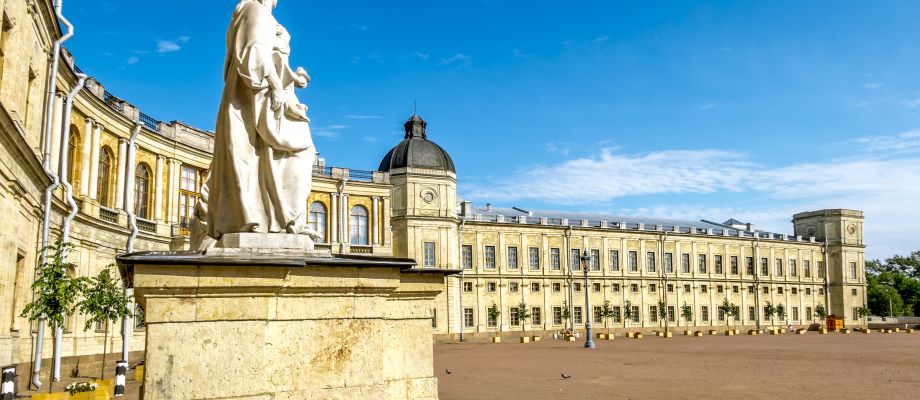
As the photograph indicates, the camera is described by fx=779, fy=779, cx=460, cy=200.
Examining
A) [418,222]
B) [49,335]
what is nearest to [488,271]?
[418,222]

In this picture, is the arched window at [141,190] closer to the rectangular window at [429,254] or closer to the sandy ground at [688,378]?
the sandy ground at [688,378]

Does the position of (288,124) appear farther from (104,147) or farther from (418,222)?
(418,222)

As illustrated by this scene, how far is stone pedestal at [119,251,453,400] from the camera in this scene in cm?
476

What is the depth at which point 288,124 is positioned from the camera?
578 centimetres

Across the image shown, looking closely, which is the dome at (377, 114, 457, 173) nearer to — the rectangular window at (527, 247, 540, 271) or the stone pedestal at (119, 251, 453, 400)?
the rectangular window at (527, 247, 540, 271)

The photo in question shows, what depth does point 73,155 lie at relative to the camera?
979 inches

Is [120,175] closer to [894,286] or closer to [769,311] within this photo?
[769,311]

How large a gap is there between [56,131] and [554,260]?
4485 cm

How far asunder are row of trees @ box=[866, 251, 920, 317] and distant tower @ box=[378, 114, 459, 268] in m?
59.6

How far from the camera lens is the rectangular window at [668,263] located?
222ft

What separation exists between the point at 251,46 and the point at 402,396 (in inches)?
121

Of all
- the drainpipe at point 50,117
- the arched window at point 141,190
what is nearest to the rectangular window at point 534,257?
the arched window at point 141,190

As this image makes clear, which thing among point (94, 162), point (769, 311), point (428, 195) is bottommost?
point (769, 311)

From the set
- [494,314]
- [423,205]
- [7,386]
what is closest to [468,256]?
[494,314]
